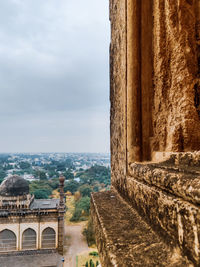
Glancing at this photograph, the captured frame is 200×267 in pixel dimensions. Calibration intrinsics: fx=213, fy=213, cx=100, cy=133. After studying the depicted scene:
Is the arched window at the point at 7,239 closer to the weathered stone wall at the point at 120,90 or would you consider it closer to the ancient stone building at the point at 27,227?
the ancient stone building at the point at 27,227

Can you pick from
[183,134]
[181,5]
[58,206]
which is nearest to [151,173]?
[183,134]

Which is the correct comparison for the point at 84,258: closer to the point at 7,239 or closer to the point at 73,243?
the point at 73,243

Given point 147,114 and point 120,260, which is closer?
point 120,260

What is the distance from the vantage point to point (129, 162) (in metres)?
1.22

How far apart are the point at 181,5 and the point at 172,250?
0.99 m

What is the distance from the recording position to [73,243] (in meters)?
13.3

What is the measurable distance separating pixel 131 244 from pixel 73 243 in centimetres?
1427

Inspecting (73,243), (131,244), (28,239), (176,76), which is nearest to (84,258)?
(73,243)

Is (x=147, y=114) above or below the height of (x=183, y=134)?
above

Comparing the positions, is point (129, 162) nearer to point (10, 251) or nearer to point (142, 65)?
point (142, 65)

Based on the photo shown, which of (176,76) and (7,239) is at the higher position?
(176,76)

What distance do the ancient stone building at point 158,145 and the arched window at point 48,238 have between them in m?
10.5

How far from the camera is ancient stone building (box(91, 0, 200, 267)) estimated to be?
1.98 feet

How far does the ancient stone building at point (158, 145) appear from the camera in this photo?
1.98ft
